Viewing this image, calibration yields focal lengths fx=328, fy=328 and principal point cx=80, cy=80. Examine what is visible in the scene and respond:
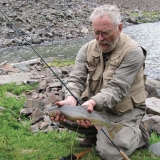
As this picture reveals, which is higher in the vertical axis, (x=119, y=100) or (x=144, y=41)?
(x=119, y=100)

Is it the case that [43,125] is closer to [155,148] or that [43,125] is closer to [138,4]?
[155,148]

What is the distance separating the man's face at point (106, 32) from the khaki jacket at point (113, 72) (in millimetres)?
148

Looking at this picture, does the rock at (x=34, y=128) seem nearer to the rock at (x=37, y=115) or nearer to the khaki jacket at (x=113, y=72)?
the rock at (x=37, y=115)

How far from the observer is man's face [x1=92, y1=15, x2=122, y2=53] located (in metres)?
4.46

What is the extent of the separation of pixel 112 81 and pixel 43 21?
22521 mm

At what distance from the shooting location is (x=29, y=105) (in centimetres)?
713

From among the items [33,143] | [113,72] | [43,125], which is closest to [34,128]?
[43,125]

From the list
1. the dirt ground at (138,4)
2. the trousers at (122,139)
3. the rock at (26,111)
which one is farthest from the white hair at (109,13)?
the dirt ground at (138,4)

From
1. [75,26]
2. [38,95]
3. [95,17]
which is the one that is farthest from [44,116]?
[75,26]

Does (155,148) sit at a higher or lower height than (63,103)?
lower

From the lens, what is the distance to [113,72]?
15.6 feet

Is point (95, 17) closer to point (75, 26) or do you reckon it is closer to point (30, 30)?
point (30, 30)

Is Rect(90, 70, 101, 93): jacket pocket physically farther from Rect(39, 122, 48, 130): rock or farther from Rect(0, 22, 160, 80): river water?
Rect(0, 22, 160, 80): river water

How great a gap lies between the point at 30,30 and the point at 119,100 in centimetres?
2039
